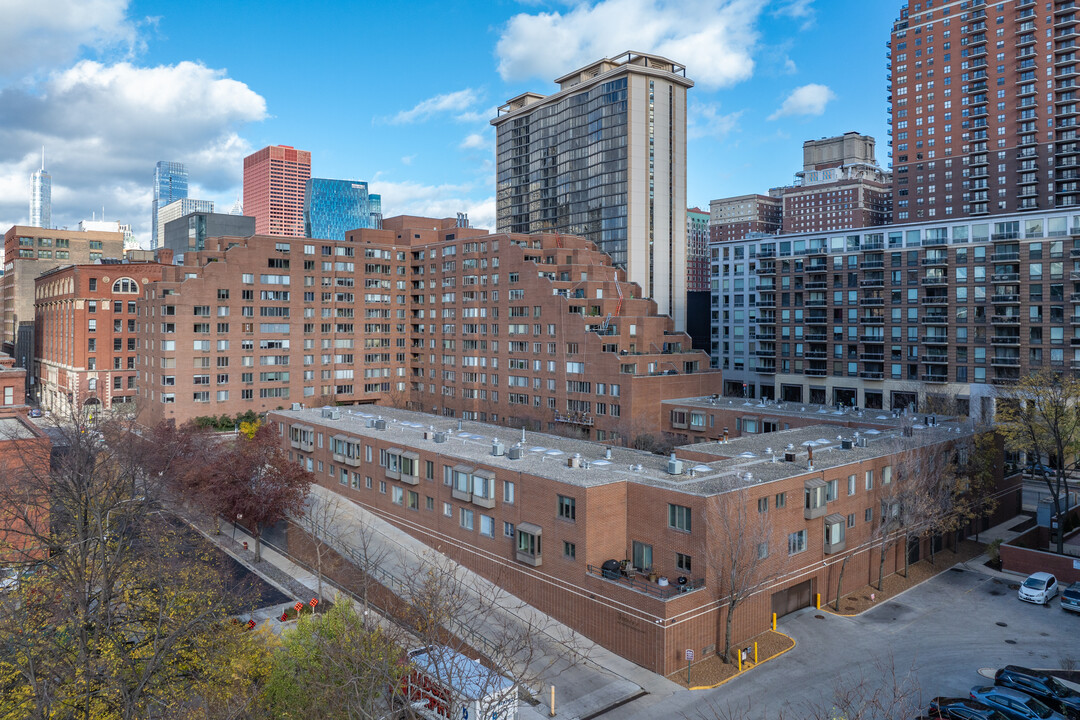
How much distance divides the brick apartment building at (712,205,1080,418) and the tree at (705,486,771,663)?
172ft

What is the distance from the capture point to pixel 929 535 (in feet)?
161

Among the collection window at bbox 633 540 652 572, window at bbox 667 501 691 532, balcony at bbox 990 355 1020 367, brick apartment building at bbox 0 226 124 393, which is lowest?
window at bbox 633 540 652 572

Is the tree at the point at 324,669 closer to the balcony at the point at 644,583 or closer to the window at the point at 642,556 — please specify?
the balcony at the point at 644,583

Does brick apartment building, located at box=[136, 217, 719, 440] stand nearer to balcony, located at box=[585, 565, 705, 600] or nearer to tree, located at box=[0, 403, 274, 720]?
balcony, located at box=[585, 565, 705, 600]

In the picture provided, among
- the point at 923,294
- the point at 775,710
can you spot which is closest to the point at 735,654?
the point at 775,710

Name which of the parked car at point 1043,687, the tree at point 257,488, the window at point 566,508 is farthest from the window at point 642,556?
the tree at point 257,488

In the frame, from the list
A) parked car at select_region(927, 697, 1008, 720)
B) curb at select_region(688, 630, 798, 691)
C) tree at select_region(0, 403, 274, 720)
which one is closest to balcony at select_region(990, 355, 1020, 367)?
curb at select_region(688, 630, 798, 691)

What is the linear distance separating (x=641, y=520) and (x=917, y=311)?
7373 centimetres

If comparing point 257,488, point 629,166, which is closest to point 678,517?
point 257,488

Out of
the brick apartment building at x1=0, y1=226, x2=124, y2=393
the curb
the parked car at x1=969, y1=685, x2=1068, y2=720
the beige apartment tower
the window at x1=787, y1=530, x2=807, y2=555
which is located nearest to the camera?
the parked car at x1=969, y1=685, x2=1068, y2=720

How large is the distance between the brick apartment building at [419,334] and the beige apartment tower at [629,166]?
3028 centimetres

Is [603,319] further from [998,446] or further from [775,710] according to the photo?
[775,710]

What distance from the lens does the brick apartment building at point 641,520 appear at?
35094 mm

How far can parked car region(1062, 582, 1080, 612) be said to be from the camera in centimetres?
4112
